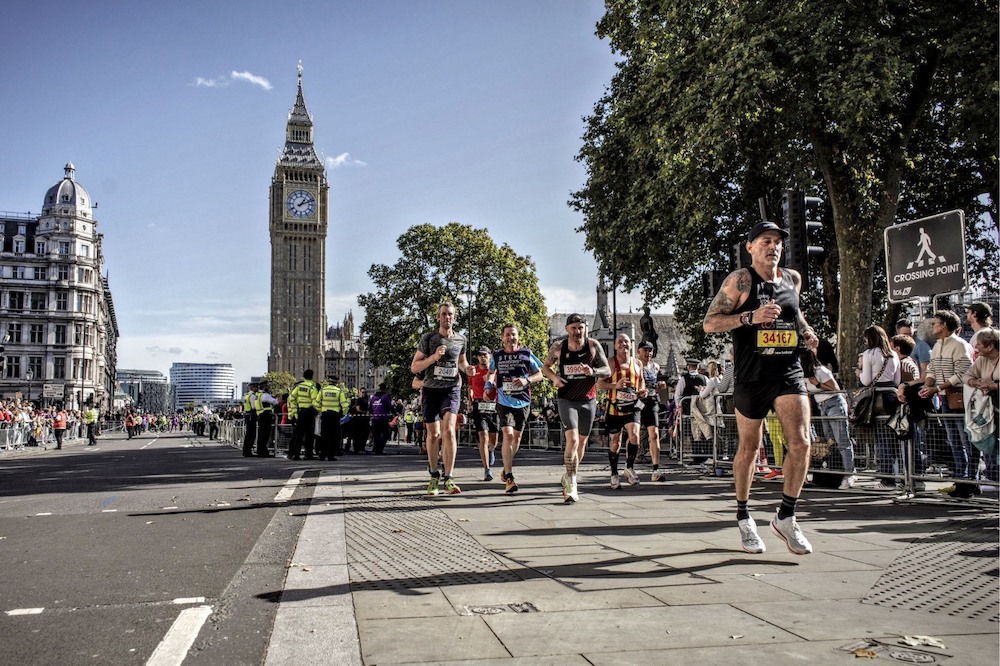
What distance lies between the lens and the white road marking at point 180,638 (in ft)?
10.4

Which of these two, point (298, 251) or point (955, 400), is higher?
point (298, 251)

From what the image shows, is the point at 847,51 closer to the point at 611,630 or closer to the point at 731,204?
the point at 731,204

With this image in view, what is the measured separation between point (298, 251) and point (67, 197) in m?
48.2

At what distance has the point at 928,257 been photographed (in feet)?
31.7

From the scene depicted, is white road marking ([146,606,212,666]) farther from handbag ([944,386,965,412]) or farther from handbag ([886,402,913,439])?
handbag ([944,386,965,412])

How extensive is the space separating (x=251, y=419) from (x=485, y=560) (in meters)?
16.6

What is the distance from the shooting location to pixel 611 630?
11.3ft

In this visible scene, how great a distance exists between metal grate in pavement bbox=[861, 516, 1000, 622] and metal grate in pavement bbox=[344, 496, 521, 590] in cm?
186

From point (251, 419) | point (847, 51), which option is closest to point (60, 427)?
point (251, 419)

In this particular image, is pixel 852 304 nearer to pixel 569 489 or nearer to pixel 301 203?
pixel 569 489

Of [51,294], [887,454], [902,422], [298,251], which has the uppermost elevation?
[298,251]

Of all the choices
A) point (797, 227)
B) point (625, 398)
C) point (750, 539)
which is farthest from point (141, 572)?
point (797, 227)

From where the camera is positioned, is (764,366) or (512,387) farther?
(512,387)

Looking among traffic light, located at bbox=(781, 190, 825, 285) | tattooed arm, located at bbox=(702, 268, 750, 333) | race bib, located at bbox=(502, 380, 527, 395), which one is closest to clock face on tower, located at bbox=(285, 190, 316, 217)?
race bib, located at bbox=(502, 380, 527, 395)
